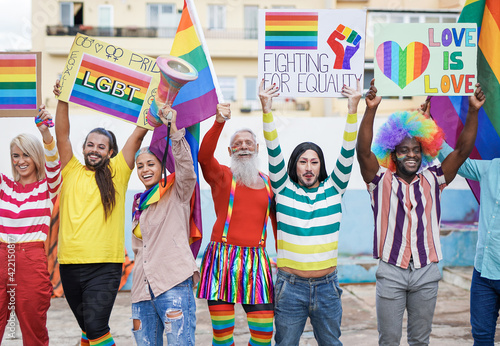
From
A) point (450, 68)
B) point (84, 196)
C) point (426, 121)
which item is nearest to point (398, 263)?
point (426, 121)

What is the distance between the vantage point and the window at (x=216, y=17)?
18406mm

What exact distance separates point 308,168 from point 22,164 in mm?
1999

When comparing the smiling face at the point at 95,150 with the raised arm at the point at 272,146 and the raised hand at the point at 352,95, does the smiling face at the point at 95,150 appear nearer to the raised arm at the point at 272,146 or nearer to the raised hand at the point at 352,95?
the raised arm at the point at 272,146

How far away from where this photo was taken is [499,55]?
385cm

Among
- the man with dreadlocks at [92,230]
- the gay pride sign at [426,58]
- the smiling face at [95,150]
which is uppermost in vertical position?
the gay pride sign at [426,58]

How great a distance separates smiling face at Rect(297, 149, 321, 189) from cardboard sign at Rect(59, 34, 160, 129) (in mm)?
1160

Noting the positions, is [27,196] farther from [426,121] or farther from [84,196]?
[426,121]

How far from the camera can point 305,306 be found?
11.1 ft

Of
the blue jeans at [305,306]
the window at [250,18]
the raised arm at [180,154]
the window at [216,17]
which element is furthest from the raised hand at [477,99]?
the window at [216,17]

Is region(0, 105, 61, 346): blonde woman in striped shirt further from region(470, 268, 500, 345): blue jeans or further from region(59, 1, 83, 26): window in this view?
region(59, 1, 83, 26): window

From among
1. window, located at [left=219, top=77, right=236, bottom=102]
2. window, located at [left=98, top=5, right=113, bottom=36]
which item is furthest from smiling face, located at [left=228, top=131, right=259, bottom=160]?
window, located at [left=98, top=5, right=113, bottom=36]

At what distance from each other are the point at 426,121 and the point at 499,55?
0.79m

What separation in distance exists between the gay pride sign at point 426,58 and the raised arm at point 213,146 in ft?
3.58

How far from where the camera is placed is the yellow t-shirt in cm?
347
